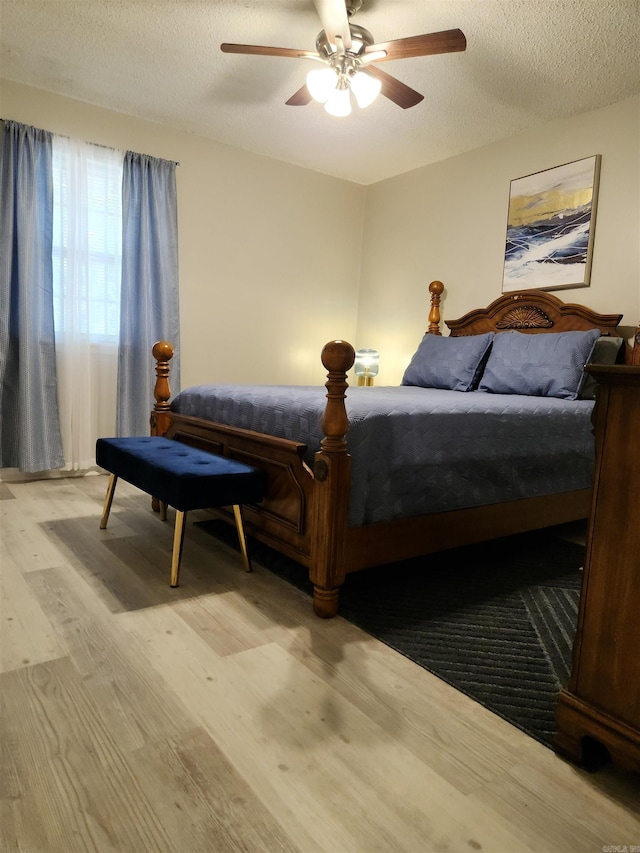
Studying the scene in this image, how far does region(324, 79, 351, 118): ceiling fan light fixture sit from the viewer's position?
8.59 ft

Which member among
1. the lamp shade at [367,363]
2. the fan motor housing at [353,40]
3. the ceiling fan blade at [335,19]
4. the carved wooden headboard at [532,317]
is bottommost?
the lamp shade at [367,363]

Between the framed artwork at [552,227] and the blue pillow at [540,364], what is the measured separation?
0.55 m

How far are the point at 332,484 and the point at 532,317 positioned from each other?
2.49 metres

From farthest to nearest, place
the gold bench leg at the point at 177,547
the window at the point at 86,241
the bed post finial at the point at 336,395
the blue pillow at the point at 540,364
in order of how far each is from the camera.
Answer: the window at the point at 86,241
the blue pillow at the point at 540,364
the gold bench leg at the point at 177,547
the bed post finial at the point at 336,395

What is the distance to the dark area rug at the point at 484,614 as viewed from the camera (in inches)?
59.8

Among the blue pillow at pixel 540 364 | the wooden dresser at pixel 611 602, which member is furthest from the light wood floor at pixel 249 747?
the blue pillow at pixel 540 364

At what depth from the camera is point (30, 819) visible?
3.29ft

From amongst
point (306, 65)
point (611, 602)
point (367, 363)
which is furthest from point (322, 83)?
point (611, 602)

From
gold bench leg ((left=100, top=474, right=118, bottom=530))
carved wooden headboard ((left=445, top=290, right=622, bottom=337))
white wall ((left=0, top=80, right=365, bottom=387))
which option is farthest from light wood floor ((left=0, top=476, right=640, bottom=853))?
white wall ((left=0, top=80, right=365, bottom=387))

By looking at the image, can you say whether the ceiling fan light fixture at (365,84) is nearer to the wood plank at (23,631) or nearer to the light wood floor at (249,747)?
the light wood floor at (249,747)

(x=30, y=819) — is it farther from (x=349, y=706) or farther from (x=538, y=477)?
(x=538, y=477)

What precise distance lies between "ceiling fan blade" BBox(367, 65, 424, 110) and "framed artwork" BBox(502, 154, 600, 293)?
133 centimetres

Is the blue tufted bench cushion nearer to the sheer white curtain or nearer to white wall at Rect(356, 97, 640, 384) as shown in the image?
the sheer white curtain

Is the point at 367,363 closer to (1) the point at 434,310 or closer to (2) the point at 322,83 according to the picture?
(1) the point at 434,310
